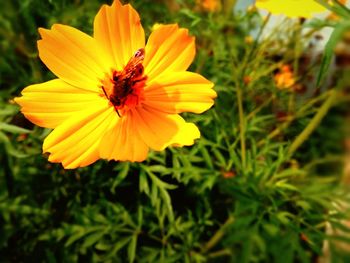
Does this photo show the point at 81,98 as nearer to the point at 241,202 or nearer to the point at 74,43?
the point at 74,43

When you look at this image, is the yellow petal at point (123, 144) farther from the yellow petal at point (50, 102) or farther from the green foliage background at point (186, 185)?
the green foliage background at point (186, 185)

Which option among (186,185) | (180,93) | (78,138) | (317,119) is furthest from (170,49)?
(186,185)

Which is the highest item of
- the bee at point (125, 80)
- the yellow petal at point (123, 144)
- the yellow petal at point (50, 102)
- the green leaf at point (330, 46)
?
the green leaf at point (330, 46)

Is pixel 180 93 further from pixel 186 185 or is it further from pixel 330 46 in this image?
pixel 186 185

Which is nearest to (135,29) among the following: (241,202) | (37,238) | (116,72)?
(116,72)

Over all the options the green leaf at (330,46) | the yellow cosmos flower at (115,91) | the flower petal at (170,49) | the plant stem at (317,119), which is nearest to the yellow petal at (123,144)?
the yellow cosmos flower at (115,91)

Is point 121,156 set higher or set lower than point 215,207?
higher
